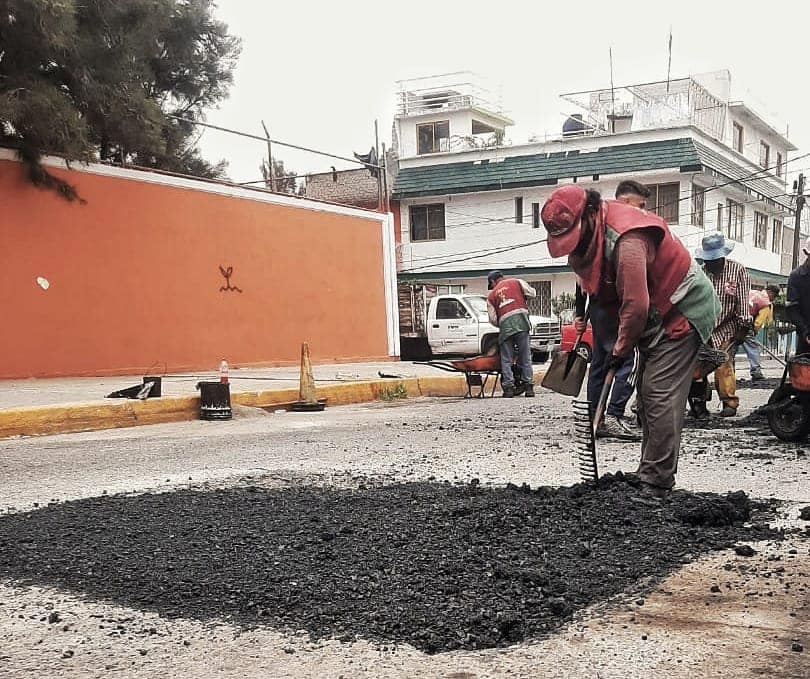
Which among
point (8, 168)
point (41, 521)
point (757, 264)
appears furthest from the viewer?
point (757, 264)

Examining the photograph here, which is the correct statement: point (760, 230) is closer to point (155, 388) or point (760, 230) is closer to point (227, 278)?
point (227, 278)

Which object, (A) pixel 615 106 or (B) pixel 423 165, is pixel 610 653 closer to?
(B) pixel 423 165

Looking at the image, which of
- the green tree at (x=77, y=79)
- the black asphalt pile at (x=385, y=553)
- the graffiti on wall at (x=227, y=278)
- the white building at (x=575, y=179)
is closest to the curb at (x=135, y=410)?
the black asphalt pile at (x=385, y=553)

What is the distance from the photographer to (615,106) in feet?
124

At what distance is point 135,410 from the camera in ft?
31.7

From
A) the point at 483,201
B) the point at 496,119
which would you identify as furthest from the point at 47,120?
the point at 496,119

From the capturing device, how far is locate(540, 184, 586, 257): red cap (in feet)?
13.9

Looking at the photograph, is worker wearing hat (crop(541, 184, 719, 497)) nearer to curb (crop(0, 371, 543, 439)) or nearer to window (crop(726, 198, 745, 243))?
curb (crop(0, 371, 543, 439))

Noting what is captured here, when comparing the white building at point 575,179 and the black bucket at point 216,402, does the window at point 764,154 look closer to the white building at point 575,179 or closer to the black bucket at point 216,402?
the white building at point 575,179

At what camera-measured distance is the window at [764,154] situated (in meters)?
43.2

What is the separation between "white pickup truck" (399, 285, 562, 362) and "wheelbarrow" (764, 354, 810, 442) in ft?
49.8

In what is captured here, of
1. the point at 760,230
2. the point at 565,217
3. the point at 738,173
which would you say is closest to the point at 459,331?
the point at 738,173

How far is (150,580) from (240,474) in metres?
2.39

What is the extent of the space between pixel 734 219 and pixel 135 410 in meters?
32.3
